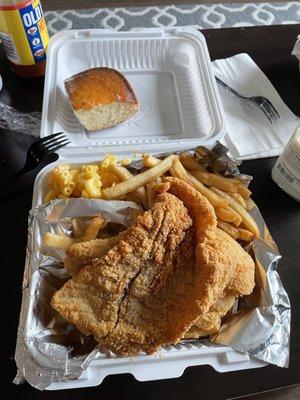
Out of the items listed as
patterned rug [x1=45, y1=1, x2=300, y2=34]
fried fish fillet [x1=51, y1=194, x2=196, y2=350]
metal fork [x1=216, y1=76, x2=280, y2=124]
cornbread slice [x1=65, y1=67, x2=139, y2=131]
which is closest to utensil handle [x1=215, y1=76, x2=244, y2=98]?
metal fork [x1=216, y1=76, x2=280, y2=124]

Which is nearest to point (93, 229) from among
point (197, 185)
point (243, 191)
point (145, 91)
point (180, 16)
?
point (197, 185)

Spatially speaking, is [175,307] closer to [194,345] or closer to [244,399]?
[194,345]

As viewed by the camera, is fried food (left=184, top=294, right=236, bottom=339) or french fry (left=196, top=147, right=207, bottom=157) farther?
french fry (left=196, top=147, right=207, bottom=157)

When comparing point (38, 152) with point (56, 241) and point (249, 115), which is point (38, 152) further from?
point (249, 115)

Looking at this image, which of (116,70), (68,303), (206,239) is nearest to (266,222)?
(206,239)

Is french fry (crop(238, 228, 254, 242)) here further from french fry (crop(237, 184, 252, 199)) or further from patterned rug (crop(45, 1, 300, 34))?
patterned rug (crop(45, 1, 300, 34))

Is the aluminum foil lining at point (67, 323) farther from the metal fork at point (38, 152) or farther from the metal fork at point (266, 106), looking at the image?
the metal fork at point (266, 106)

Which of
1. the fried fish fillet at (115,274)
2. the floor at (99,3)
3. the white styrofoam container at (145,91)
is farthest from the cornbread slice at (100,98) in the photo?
the floor at (99,3)
